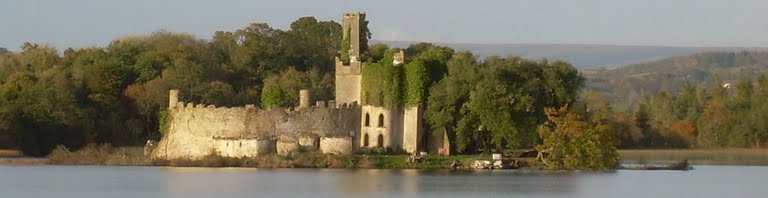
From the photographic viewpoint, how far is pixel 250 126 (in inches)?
2729

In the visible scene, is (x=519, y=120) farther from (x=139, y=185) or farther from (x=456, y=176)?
(x=139, y=185)

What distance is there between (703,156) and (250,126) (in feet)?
110

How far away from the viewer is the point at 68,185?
56.3m

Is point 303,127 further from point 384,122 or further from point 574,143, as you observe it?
point 574,143

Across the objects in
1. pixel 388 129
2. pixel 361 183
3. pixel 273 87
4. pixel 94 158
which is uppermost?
pixel 273 87

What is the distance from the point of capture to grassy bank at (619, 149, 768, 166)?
8444cm

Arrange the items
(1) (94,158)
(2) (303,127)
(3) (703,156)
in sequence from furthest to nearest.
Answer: (3) (703,156) → (1) (94,158) → (2) (303,127)

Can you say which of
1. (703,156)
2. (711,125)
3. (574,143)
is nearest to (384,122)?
(574,143)

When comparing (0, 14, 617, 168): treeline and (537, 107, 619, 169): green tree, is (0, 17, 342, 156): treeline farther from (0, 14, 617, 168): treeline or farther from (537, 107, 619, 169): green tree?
A: (537, 107, 619, 169): green tree

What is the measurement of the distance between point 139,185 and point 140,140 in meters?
26.5

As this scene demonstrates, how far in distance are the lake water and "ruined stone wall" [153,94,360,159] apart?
1.79m

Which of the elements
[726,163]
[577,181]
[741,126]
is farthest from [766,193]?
[741,126]

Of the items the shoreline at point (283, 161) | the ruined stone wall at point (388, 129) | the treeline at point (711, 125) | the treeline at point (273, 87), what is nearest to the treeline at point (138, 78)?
the treeline at point (273, 87)

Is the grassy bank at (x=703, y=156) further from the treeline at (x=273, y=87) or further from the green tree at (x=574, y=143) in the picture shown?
the green tree at (x=574, y=143)
